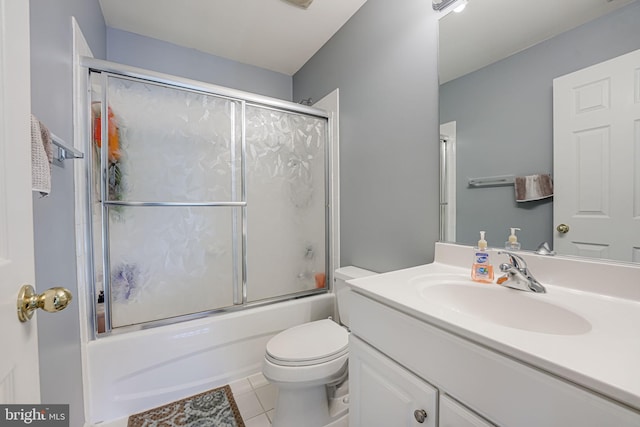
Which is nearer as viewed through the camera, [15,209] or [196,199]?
[15,209]

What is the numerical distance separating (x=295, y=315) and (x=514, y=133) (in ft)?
5.27

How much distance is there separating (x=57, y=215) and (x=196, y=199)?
2.16 feet

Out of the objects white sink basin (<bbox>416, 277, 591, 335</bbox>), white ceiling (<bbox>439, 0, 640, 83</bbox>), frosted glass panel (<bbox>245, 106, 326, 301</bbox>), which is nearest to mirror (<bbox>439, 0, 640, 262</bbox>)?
white ceiling (<bbox>439, 0, 640, 83</bbox>)

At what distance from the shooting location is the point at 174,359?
1.42 meters

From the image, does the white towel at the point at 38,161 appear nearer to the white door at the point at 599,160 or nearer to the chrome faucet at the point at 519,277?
the chrome faucet at the point at 519,277

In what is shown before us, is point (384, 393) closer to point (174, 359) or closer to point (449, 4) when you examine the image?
point (174, 359)

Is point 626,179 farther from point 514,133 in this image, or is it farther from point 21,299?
point 21,299

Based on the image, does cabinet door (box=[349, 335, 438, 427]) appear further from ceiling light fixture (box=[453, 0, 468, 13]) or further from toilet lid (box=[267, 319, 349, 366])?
ceiling light fixture (box=[453, 0, 468, 13])

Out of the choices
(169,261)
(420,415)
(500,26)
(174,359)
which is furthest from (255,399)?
(500,26)

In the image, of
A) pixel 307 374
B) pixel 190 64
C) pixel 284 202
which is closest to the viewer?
pixel 307 374

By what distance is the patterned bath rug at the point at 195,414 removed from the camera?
1274 millimetres

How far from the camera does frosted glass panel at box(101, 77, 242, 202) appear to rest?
1.34 m

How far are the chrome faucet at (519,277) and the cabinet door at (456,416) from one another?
1.52 feet

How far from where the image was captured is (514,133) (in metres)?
0.98
